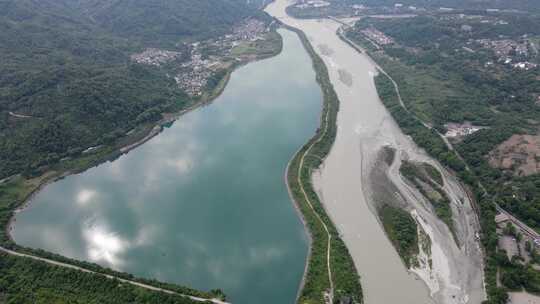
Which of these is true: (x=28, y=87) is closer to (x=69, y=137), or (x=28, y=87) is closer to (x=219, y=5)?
(x=69, y=137)

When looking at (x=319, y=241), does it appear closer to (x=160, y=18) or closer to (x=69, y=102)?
(x=69, y=102)

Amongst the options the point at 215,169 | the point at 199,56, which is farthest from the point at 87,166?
the point at 199,56

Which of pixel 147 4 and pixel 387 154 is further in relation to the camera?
pixel 147 4

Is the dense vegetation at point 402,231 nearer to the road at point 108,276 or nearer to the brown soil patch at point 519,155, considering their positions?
the brown soil patch at point 519,155

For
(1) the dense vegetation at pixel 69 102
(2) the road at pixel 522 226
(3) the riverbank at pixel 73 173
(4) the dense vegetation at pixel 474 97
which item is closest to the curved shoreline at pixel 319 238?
(3) the riverbank at pixel 73 173

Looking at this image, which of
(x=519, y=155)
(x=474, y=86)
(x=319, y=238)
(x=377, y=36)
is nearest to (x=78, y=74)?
(x=319, y=238)

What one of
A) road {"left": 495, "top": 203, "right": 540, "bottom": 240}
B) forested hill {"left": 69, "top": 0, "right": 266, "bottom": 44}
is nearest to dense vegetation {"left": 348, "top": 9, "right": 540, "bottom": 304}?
road {"left": 495, "top": 203, "right": 540, "bottom": 240}
